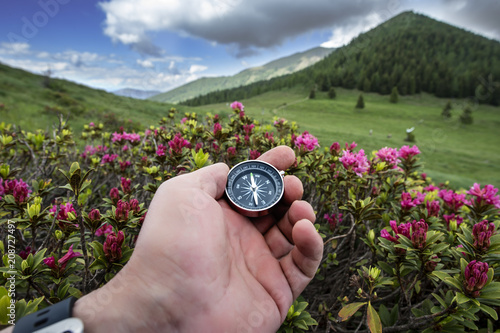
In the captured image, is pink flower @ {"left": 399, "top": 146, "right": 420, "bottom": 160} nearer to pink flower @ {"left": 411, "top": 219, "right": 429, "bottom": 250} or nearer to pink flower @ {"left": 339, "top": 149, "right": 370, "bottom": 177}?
pink flower @ {"left": 339, "top": 149, "right": 370, "bottom": 177}

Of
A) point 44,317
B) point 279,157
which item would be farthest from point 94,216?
point 279,157

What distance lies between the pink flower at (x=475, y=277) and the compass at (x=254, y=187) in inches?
52.2

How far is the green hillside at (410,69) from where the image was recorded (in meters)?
63.7

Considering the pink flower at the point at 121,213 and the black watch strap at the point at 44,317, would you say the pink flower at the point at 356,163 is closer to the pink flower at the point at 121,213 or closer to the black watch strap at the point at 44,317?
the pink flower at the point at 121,213

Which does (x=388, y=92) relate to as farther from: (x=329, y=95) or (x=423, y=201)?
(x=423, y=201)

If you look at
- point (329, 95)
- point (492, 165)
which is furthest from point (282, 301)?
point (329, 95)

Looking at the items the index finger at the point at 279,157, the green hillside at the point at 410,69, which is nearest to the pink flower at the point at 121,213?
the index finger at the point at 279,157

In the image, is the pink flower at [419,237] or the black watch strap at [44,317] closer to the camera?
the black watch strap at [44,317]

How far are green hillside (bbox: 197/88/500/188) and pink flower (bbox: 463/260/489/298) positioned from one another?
1148 centimetres

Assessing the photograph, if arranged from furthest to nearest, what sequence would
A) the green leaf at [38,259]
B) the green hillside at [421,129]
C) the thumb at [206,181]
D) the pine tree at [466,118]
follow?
the pine tree at [466,118] → the green hillside at [421,129] → the thumb at [206,181] → the green leaf at [38,259]

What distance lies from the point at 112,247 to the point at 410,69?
8981 centimetres

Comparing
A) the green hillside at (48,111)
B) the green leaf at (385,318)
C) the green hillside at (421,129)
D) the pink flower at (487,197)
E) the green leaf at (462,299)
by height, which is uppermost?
the green hillside at (48,111)

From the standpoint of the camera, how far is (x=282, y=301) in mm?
1822

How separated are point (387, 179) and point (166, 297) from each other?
3.13m
